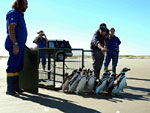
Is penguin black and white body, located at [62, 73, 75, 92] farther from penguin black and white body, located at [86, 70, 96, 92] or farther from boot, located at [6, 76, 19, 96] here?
boot, located at [6, 76, 19, 96]

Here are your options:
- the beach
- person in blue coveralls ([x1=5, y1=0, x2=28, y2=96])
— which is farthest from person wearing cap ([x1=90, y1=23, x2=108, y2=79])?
person in blue coveralls ([x1=5, y1=0, x2=28, y2=96])

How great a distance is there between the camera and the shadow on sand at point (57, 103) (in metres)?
4.52

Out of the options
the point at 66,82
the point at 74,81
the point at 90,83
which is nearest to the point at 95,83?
the point at 90,83

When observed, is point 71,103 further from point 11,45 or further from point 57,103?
point 11,45

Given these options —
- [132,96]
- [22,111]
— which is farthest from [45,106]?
[132,96]

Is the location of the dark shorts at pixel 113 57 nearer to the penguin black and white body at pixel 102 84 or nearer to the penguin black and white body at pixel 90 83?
the penguin black and white body at pixel 102 84

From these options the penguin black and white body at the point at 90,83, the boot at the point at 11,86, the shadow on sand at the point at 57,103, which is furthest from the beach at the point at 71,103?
the penguin black and white body at the point at 90,83

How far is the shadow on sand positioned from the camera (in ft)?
14.8

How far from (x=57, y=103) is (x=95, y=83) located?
1433 millimetres

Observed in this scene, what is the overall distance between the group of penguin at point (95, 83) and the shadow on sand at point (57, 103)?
0.71 meters

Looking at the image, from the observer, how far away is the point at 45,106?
189 inches

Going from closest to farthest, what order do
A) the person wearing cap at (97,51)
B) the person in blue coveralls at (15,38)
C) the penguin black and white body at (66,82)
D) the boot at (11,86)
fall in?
1. the person in blue coveralls at (15,38)
2. the boot at (11,86)
3. the penguin black and white body at (66,82)
4. the person wearing cap at (97,51)

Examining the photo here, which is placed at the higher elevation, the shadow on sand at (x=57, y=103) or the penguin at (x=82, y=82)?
the penguin at (x=82, y=82)

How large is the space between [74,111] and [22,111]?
956 millimetres
